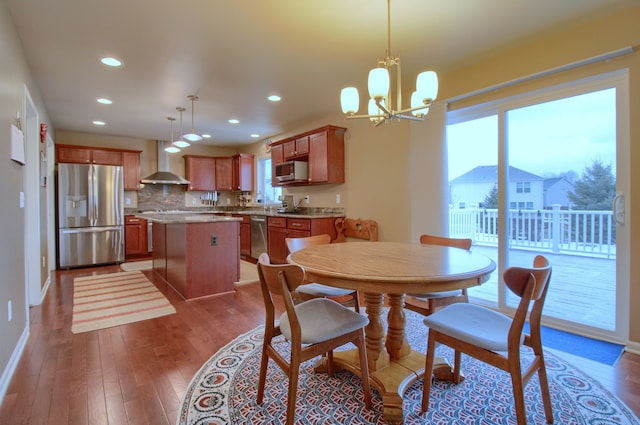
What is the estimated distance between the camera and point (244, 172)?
6926 mm

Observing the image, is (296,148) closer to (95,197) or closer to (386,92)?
(386,92)

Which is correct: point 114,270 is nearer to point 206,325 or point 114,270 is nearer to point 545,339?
point 206,325

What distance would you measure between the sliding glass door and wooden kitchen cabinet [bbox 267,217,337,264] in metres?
1.86

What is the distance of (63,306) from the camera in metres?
3.29

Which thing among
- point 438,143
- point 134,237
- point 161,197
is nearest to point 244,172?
point 161,197

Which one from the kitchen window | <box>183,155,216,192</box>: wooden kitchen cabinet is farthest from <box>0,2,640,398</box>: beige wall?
<box>183,155,216,192</box>: wooden kitchen cabinet

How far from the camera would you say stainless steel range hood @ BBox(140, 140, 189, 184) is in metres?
6.04

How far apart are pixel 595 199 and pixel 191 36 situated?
344cm

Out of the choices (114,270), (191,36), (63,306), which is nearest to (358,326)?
(191,36)

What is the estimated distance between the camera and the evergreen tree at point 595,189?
8.03 feet

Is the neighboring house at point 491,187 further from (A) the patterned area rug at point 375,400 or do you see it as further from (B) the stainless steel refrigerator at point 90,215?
(B) the stainless steel refrigerator at point 90,215

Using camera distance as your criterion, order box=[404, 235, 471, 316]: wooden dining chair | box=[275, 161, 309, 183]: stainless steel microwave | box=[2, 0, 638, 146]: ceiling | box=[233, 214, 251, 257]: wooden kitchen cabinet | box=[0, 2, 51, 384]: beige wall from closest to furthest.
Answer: box=[0, 2, 51, 384]: beige wall
box=[404, 235, 471, 316]: wooden dining chair
box=[2, 0, 638, 146]: ceiling
box=[275, 161, 309, 183]: stainless steel microwave
box=[233, 214, 251, 257]: wooden kitchen cabinet

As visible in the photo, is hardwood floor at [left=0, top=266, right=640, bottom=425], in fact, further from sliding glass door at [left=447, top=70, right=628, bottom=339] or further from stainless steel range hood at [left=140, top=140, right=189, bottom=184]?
stainless steel range hood at [left=140, top=140, right=189, bottom=184]

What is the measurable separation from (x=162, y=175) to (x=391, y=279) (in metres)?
5.91
